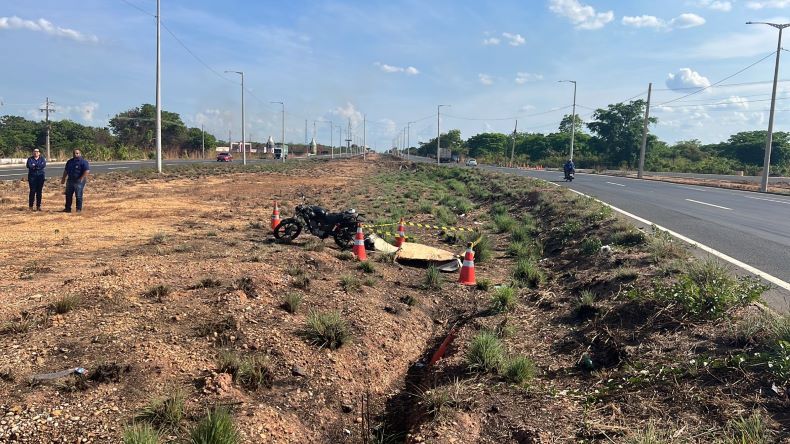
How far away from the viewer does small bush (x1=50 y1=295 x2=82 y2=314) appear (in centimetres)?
521

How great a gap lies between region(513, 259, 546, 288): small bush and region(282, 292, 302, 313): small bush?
3646 mm

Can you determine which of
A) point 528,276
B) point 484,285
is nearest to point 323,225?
point 484,285

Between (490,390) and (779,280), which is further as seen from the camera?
(779,280)

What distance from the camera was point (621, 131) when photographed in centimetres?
7300

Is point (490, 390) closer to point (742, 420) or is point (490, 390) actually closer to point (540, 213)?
point (742, 420)

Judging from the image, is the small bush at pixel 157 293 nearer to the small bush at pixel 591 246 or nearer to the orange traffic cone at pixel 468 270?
the orange traffic cone at pixel 468 270

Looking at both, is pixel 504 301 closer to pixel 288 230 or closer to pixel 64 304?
pixel 64 304

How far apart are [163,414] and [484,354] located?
2.73 meters

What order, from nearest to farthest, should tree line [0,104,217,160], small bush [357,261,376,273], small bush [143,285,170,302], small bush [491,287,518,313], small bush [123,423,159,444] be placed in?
small bush [123,423,159,444] → small bush [143,285,170,302] → small bush [491,287,518,313] → small bush [357,261,376,273] → tree line [0,104,217,160]

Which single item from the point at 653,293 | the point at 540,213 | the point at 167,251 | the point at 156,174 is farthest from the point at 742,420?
the point at 156,174

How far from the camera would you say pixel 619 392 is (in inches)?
157

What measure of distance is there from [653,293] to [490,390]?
8.08 ft

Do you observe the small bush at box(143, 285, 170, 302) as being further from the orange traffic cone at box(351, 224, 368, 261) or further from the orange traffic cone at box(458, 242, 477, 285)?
the orange traffic cone at box(458, 242, 477, 285)

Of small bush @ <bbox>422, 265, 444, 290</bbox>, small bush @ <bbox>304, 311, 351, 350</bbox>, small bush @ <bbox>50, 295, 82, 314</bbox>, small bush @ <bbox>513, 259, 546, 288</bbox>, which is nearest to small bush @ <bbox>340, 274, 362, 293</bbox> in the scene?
small bush @ <bbox>422, 265, 444, 290</bbox>
